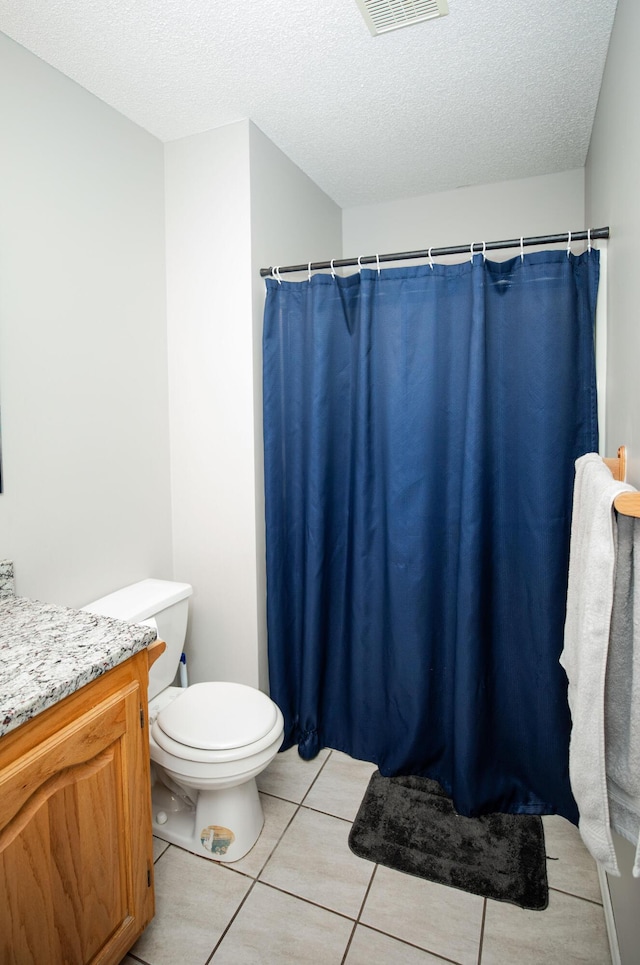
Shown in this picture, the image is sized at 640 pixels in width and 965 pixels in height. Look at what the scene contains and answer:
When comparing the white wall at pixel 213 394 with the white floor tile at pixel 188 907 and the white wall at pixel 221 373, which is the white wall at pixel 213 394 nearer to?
the white wall at pixel 221 373

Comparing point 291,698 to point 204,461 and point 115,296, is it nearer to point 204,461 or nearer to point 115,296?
point 204,461

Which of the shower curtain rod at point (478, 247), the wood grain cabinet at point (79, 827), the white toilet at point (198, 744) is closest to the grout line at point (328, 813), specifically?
the white toilet at point (198, 744)

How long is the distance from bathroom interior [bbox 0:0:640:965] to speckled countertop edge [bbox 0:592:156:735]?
0.31 m

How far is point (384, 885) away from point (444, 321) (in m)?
1.82

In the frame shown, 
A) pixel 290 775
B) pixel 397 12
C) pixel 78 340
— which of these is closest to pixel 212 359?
pixel 78 340

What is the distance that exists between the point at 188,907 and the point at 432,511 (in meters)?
1.43

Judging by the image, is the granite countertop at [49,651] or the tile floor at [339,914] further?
the tile floor at [339,914]

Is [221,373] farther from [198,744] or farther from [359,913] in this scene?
[359,913]

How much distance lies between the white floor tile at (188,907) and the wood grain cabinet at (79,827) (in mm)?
122

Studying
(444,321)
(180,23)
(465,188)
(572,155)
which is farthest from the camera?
(465,188)

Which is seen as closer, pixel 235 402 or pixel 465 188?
pixel 235 402

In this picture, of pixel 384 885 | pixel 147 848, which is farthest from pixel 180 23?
pixel 384 885

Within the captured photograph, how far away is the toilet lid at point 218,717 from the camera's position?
1.53 m

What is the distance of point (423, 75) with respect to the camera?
165 centimetres
